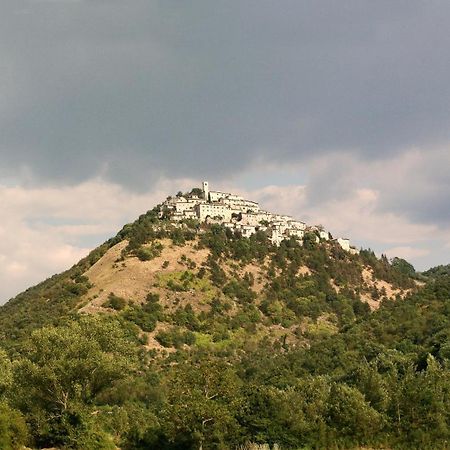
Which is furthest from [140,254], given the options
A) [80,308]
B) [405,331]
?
[405,331]

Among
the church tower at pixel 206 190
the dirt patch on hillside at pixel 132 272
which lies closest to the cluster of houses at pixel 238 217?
the church tower at pixel 206 190

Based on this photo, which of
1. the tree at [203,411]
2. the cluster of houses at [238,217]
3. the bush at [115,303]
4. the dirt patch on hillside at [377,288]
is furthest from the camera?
the cluster of houses at [238,217]

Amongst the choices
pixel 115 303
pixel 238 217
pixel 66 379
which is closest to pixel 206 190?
pixel 238 217

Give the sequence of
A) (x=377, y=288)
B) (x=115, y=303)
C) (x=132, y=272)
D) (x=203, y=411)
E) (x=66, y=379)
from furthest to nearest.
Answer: (x=377, y=288), (x=132, y=272), (x=115, y=303), (x=66, y=379), (x=203, y=411)

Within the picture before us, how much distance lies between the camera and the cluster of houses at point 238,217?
170m

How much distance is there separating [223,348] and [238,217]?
223 ft

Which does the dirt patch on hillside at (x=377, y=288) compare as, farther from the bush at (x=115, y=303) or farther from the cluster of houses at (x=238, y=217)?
the bush at (x=115, y=303)

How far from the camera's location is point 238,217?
180 m

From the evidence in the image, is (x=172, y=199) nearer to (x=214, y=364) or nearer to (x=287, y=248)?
(x=287, y=248)

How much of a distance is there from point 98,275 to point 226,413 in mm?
89792

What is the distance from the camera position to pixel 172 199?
183 metres

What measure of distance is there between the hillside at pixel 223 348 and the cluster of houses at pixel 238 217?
15.8 ft

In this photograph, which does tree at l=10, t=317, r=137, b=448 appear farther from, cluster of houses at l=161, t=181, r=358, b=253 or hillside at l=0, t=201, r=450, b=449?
cluster of houses at l=161, t=181, r=358, b=253

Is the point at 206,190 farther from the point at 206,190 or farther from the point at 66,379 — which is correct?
the point at 66,379
